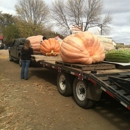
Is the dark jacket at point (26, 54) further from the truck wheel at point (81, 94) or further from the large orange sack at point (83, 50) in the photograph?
the truck wheel at point (81, 94)

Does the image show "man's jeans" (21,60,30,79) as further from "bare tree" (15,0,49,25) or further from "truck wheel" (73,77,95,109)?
"bare tree" (15,0,49,25)

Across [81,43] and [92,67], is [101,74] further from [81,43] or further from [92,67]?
[81,43]

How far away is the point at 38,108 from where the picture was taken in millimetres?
5328

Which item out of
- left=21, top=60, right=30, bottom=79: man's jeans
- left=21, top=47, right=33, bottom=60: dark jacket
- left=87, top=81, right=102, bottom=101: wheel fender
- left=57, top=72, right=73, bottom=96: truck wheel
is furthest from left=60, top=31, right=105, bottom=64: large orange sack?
left=21, top=60, right=30, bottom=79: man's jeans

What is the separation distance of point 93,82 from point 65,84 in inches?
72.5

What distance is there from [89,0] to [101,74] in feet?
126

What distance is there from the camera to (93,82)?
4590 mm

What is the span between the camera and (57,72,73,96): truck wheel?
610 cm

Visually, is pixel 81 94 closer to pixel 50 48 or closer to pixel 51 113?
pixel 51 113

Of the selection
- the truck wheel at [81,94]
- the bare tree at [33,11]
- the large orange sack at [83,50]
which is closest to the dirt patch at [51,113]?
the truck wheel at [81,94]

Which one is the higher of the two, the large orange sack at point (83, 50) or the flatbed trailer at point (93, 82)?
the large orange sack at point (83, 50)

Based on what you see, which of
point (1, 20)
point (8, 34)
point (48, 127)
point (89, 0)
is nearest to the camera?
point (48, 127)

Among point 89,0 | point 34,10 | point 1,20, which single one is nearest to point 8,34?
point 34,10

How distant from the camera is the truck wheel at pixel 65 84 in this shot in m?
6.10
